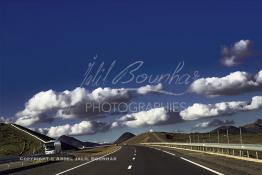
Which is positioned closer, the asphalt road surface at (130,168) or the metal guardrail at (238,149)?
the asphalt road surface at (130,168)

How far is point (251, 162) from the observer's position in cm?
2528

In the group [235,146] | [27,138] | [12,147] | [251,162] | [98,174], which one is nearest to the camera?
[98,174]

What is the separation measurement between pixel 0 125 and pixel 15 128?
773 centimetres

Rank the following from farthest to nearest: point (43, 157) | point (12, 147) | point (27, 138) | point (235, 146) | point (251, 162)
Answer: point (27, 138) → point (12, 147) → point (43, 157) → point (235, 146) → point (251, 162)

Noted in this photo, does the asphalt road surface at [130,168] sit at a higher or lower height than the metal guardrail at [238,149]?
lower

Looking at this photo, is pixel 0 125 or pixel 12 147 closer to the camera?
pixel 12 147

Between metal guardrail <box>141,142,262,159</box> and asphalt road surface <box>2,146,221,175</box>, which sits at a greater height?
metal guardrail <box>141,142,262,159</box>

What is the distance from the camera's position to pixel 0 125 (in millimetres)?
175000

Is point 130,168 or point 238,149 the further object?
point 238,149

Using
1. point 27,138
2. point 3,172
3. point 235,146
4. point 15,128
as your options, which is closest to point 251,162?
point 235,146

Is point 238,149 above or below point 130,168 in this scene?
above

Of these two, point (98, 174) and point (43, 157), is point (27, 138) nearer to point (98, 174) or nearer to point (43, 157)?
point (43, 157)

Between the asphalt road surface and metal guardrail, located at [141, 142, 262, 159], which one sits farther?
metal guardrail, located at [141, 142, 262, 159]

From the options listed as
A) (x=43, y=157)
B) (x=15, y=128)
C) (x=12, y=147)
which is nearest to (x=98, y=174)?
(x=43, y=157)
